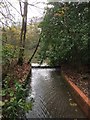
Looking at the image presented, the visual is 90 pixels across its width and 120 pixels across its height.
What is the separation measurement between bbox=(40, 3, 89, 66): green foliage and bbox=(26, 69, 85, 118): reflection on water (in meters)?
1.77

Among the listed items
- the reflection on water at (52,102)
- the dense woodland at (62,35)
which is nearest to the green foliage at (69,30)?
the dense woodland at (62,35)

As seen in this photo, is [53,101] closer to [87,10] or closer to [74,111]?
[74,111]

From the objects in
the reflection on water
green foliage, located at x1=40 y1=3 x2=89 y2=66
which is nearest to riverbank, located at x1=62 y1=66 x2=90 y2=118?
the reflection on water

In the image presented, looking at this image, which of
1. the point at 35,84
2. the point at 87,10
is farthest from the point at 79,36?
the point at 35,84

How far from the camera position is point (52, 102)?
7.25 meters

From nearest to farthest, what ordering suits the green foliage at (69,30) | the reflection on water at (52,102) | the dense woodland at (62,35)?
1. the reflection on water at (52,102)
2. the dense woodland at (62,35)
3. the green foliage at (69,30)

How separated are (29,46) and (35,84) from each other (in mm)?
4197

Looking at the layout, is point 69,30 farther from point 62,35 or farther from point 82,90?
point 82,90

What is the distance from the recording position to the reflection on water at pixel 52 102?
6.12 meters

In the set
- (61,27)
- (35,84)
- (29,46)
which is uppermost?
(61,27)

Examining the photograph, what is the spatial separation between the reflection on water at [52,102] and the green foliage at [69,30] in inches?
69.8

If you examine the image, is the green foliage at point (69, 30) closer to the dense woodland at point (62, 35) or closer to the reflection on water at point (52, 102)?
the dense woodland at point (62, 35)

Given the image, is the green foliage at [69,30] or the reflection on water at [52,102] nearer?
the reflection on water at [52,102]

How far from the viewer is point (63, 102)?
7.34 m
